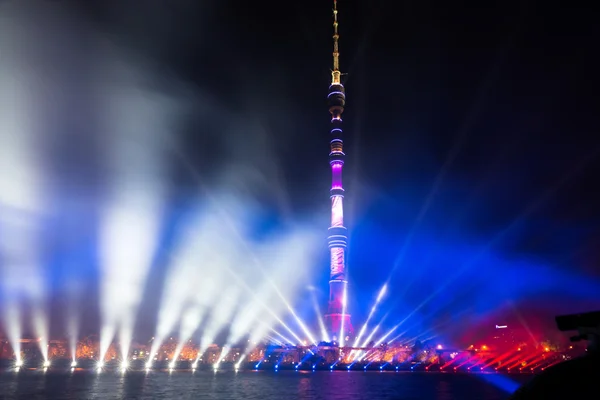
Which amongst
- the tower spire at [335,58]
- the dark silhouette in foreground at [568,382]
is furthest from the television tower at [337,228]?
the dark silhouette in foreground at [568,382]

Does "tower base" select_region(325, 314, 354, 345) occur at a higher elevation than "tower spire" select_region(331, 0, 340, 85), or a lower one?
lower

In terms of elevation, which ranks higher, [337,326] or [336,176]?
[336,176]

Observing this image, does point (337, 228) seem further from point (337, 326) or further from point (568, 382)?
point (568, 382)

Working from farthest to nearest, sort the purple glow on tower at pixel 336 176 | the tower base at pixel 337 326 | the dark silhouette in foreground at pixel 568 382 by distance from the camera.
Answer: the purple glow on tower at pixel 336 176 → the tower base at pixel 337 326 → the dark silhouette in foreground at pixel 568 382

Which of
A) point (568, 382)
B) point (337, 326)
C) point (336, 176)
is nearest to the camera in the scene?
point (568, 382)

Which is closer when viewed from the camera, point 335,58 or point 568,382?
point 568,382

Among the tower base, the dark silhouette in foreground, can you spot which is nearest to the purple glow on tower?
the tower base

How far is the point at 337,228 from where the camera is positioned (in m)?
180

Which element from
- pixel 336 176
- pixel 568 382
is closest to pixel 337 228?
pixel 336 176

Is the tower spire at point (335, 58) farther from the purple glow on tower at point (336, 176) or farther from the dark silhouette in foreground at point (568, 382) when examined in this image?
the dark silhouette in foreground at point (568, 382)

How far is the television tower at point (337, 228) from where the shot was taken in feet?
568

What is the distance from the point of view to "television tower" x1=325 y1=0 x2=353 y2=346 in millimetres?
173250

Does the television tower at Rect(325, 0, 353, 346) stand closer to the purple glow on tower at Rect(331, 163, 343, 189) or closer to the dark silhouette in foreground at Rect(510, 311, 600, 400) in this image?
the purple glow on tower at Rect(331, 163, 343, 189)

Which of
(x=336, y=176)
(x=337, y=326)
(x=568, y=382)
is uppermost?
(x=336, y=176)
